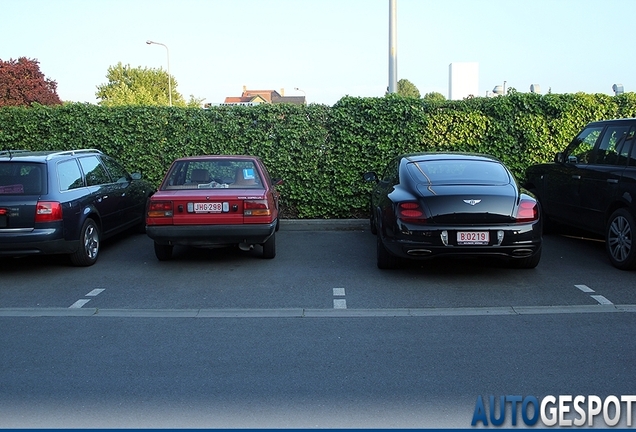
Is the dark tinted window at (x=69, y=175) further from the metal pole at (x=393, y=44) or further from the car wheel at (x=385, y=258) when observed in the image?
the metal pole at (x=393, y=44)

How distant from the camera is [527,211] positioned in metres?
7.51

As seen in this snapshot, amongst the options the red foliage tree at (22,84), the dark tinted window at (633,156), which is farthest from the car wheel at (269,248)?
the red foliage tree at (22,84)

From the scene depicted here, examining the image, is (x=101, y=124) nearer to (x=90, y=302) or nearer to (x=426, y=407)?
(x=90, y=302)

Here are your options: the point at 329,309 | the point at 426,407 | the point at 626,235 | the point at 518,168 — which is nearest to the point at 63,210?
the point at 329,309

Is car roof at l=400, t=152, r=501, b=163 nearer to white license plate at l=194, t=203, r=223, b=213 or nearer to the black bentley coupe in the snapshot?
the black bentley coupe

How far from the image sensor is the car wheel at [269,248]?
29.6 feet

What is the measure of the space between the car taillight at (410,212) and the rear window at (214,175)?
231 cm

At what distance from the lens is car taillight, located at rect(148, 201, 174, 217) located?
8.34m

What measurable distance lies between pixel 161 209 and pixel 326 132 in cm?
509

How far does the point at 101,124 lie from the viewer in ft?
42.0

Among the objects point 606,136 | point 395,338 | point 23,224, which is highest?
point 606,136

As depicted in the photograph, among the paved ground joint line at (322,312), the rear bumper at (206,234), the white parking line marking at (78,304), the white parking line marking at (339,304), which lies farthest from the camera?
the rear bumper at (206,234)

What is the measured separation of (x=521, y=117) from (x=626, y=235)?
16.0ft

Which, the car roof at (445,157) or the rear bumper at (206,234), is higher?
the car roof at (445,157)
